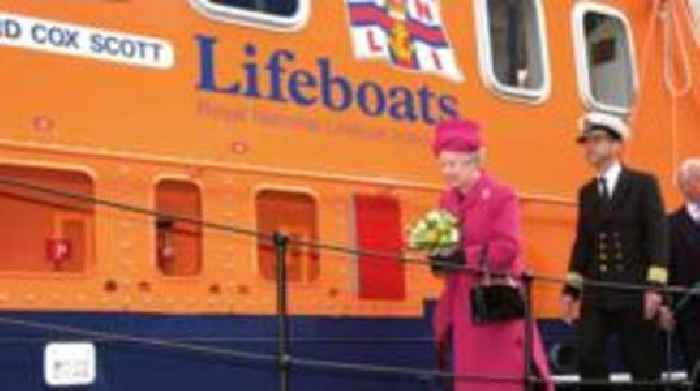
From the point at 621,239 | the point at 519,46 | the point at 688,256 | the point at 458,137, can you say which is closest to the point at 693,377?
the point at 688,256

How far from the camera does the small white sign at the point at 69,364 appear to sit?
204 inches

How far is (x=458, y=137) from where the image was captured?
5.85 metres

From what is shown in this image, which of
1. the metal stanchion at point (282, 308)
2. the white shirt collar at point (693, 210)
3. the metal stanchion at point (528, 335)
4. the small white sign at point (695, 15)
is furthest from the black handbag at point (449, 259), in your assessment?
the small white sign at point (695, 15)

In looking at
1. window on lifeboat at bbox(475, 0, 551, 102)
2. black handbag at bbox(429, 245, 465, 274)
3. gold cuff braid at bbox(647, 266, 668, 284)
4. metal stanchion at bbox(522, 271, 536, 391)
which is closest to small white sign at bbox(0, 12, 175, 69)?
black handbag at bbox(429, 245, 465, 274)

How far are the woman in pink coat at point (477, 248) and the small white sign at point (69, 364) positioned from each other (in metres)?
1.48

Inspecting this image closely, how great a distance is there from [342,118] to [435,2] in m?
0.83

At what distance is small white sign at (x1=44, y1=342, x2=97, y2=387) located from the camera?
5.19 meters

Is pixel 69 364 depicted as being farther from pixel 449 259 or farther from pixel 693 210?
pixel 693 210

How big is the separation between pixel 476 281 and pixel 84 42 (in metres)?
1.75

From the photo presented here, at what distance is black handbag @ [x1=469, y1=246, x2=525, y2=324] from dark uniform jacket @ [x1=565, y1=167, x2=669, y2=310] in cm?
74

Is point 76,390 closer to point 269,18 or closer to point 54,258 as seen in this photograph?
point 54,258

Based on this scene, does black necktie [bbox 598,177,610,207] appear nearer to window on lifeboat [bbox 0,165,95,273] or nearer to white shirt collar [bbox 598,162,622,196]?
white shirt collar [bbox 598,162,622,196]

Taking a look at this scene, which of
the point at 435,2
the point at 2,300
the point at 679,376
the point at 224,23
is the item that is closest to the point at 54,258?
the point at 2,300

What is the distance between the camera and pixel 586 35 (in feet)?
25.1
